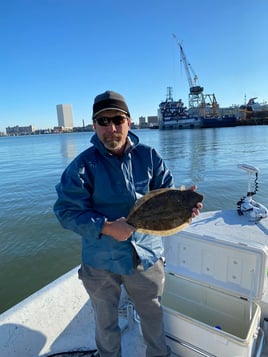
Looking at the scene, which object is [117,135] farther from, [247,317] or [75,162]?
[247,317]

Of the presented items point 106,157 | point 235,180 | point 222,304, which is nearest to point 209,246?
point 222,304

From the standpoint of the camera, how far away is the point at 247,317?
2701 millimetres

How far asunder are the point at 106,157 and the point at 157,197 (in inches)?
20.4

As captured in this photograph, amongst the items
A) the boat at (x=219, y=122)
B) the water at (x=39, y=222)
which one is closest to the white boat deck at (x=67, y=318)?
the water at (x=39, y=222)

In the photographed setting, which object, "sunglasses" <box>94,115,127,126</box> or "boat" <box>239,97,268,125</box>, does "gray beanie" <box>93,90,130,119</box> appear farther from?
"boat" <box>239,97,268,125</box>

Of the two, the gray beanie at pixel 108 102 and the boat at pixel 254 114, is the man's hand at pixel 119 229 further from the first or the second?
the boat at pixel 254 114

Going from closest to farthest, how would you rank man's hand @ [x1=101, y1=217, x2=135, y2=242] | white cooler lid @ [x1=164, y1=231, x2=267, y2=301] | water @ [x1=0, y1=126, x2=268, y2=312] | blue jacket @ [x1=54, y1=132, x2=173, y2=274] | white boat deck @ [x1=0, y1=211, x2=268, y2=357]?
man's hand @ [x1=101, y1=217, x2=135, y2=242]
blue jacket @ [x1=54, y1=132, x2=173, y2=274]
white cooler lid @ [x1=164, y1=231, x2=267, y2=301]
white boat deck @ [x1=0, y1=211, x2=268, y2=357]
water @ [x1=0, y1=126, x2=268, y2=312]

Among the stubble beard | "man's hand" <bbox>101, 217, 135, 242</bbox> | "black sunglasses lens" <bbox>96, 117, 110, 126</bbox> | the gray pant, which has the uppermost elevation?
"black sunglasses lens" <bbox>96, 117, 110, 126</bbox>

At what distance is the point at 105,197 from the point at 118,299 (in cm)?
97

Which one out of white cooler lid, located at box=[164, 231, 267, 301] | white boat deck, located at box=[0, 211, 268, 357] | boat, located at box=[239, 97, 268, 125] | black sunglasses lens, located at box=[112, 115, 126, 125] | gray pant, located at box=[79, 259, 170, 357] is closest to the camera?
black sunglasses lens, located at box=[112, 115, 126, 125]

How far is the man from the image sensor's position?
1.96 m

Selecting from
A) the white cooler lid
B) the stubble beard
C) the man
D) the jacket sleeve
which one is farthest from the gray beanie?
the white cooler lid

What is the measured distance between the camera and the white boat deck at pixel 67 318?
2.77 m

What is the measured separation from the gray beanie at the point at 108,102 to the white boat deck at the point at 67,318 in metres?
1.62
